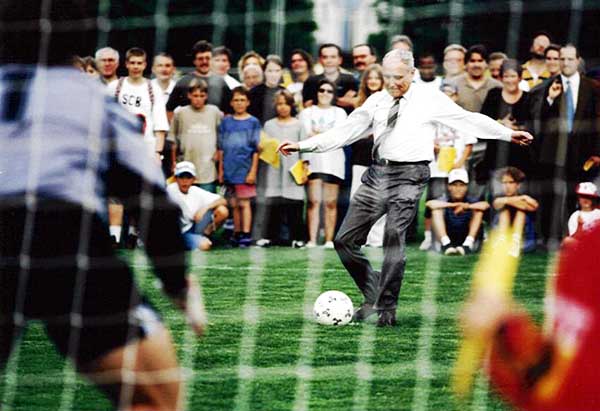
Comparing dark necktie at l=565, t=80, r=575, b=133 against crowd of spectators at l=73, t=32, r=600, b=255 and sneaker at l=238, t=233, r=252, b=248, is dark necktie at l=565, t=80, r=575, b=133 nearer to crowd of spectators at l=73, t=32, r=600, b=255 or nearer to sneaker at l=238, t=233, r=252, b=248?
crowd of spectators at l=73, t=32, r=600, b=255

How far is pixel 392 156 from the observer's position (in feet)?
24.6

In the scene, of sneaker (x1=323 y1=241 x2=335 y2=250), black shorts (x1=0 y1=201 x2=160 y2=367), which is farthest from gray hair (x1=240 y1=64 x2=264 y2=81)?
black shorts (x1=0 y1=201 x2=160 y2=367)

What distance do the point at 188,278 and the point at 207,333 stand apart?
338 cm

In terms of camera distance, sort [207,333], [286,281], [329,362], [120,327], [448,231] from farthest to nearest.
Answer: [448,231], [286,281], [207,333], [329,362], [120,327]

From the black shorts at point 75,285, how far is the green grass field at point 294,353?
1736 millimetres

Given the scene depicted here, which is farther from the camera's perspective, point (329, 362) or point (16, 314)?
point (329, 362)

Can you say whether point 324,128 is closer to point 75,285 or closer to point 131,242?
point 131,242

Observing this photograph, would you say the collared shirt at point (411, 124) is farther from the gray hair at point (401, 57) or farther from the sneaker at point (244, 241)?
the sneaker at point (244, 241)

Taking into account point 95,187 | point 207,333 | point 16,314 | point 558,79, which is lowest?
point 207,333

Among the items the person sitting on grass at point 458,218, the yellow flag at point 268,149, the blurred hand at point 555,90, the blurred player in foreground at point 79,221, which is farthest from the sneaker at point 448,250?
the blurred player in foreground at point 79,221

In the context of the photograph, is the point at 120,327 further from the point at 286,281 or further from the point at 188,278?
the point at 286,281

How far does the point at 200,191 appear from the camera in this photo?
37.0 feet

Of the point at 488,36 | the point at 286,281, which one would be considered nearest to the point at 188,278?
the point at 286,281

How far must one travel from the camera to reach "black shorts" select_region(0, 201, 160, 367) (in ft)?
11.8
